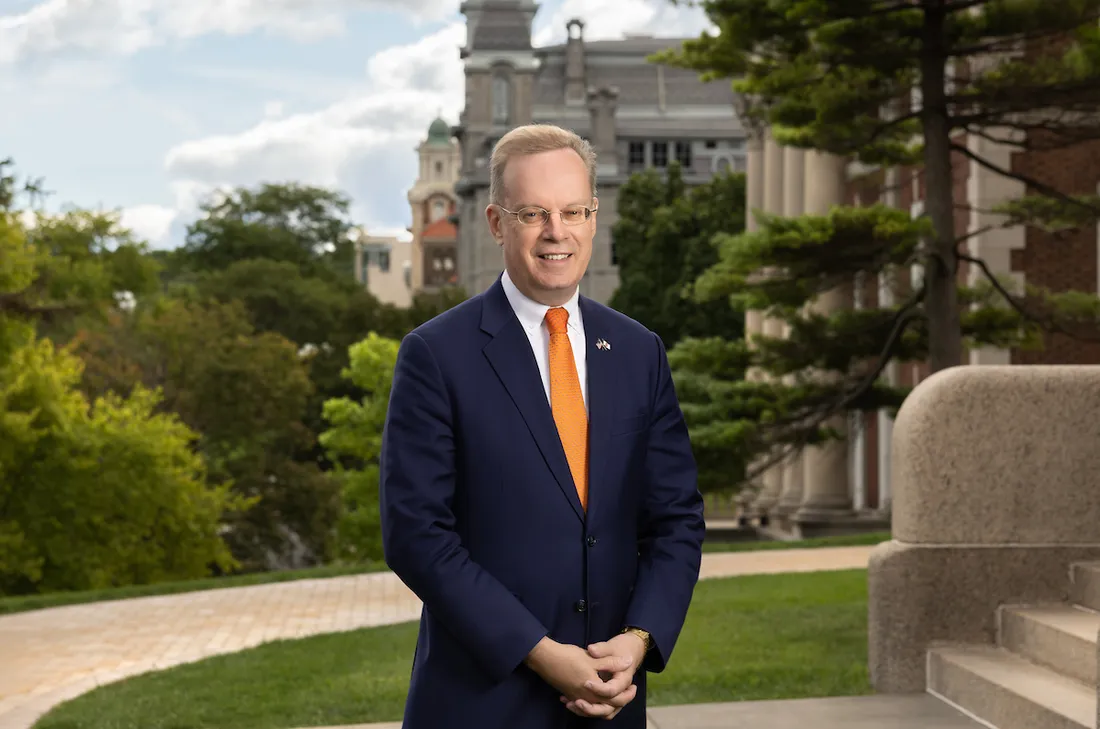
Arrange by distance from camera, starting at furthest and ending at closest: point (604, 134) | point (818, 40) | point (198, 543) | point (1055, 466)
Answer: point (604, 134)
point (198, 543)
point (818, 40)
point (1055, 466)

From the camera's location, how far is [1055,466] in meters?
7.29

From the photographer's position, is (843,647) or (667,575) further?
(843,647)

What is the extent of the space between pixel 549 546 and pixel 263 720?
5.12 m

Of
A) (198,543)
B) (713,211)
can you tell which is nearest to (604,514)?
(198,543)

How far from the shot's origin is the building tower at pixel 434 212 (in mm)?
131250

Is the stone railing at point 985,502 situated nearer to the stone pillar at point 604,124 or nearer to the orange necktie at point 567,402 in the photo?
the orange necktie at point 567,402

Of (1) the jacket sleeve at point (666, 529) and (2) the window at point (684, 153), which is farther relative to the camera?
(2) the window at point (684, 153)

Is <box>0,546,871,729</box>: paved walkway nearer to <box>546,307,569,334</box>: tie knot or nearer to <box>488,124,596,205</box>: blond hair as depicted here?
<box>546,307,569,334</box>: tie knot

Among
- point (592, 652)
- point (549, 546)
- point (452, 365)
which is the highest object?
point (452, 365)

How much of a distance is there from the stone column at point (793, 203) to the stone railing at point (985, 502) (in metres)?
20.6

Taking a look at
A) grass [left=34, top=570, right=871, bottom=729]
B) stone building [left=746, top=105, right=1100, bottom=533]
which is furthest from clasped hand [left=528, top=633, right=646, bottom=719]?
stone building [left=746, top=105, right=1100, bottom=533]

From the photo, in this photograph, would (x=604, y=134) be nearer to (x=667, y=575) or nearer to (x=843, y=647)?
(x=843, y=647)

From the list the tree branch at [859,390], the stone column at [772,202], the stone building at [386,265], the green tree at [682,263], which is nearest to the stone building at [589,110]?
the green tree at [682,263]

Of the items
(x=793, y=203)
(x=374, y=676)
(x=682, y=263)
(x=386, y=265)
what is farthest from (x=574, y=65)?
(x=386, y=265)
